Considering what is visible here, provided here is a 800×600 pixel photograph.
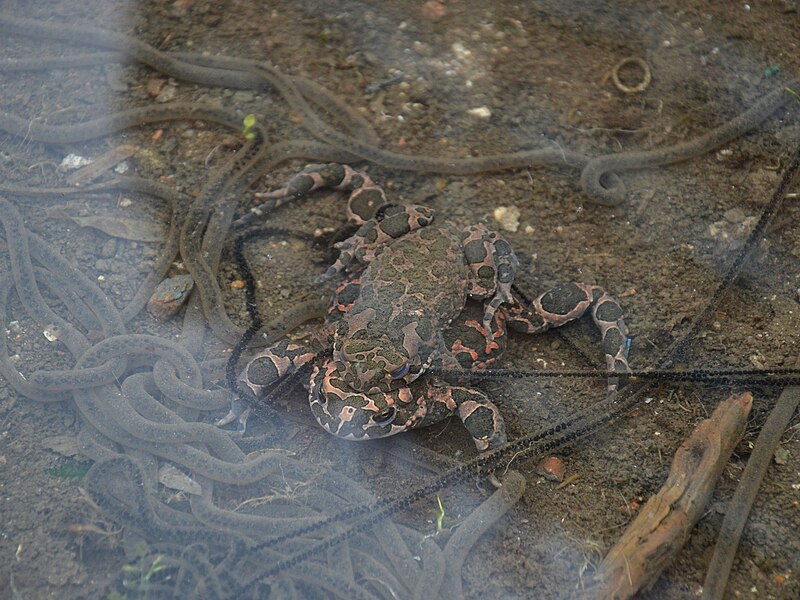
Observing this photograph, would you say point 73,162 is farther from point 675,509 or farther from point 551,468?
point 675,509

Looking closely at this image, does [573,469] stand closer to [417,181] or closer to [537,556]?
[537,556]

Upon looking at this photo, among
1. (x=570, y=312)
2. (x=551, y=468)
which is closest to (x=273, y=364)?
(x=551, y=468)

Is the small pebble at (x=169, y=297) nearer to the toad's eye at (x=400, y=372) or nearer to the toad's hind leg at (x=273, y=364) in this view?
the toad's hind leg at (x=273, y=364)

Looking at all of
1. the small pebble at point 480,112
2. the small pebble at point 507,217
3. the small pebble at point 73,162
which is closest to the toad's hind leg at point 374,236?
the small pebble at point 507,217

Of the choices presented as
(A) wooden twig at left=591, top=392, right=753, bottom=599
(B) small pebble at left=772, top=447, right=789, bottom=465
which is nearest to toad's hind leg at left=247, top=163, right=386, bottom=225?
(A) wooden twig at left=591, top=392, right=753, bottom=599

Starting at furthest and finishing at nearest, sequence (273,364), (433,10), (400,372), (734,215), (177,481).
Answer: (433,10) → (734,215) → (273,364) → (400,372) → (177,481)

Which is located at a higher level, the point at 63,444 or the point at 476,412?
the point at 476,412

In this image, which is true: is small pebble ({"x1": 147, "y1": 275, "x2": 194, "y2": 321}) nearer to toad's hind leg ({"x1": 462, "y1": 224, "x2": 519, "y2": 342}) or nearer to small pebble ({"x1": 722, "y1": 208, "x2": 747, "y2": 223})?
toad's hind leg ({"x1": 462, "y1": 224, "x2": 519, "y2": 342})
